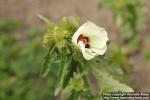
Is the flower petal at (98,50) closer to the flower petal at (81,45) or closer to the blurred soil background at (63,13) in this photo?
the flower petal at (81,45)

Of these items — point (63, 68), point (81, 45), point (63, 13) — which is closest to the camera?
point (81, 45)

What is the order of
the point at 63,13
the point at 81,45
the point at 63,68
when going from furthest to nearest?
the point at 63,13
the point at 63,68
the point at 81,45

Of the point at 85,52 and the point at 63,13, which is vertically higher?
the point at 63,13

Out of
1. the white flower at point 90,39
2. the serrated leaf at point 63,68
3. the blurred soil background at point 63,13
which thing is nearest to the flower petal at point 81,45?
the white flower at point 90,39

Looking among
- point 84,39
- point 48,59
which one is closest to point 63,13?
point 48,59

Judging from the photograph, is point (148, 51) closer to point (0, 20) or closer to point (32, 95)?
point (32, 95)

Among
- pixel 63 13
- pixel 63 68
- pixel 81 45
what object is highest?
pixel 63 13

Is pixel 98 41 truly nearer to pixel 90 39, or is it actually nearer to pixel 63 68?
pixel 90 39
